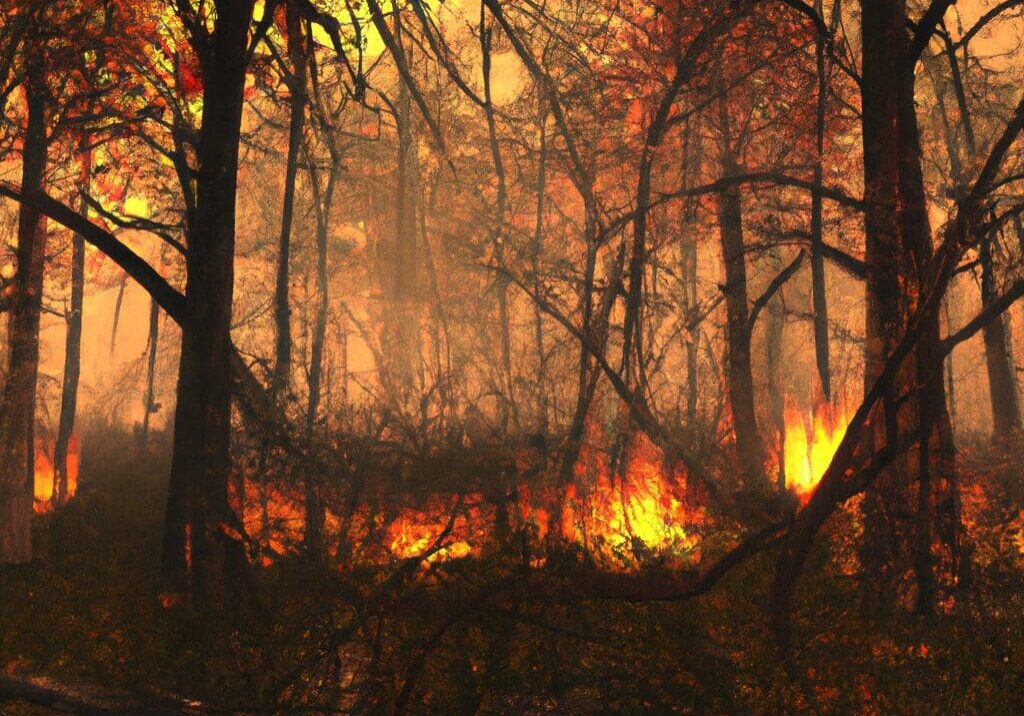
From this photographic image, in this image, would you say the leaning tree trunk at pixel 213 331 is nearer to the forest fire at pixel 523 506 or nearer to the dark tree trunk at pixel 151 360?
the forest fire at pixel 523 506

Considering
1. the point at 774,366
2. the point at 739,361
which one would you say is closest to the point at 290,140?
the point at 739,361

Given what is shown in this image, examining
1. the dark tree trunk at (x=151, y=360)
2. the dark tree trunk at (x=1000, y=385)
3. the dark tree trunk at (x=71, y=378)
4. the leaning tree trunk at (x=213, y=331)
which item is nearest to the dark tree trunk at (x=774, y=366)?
the dark tree trunk at (x=1000, y=385)

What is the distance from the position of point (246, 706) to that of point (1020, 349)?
2951cm

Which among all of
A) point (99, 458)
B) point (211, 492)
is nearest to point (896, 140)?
point (211, 492)

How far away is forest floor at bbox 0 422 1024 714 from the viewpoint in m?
6.13

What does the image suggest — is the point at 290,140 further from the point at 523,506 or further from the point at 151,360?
the point at 151,360

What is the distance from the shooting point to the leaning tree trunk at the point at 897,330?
7461mm

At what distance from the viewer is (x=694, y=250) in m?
24.6

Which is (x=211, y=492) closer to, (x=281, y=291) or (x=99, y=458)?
(x=281, y=291)

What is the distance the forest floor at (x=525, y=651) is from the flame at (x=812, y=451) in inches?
97.4

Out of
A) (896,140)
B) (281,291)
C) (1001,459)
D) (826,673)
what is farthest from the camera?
(1001,459)

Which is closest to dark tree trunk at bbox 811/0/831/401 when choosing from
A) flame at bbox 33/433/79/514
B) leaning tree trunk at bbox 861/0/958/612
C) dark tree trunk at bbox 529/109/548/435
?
leaning tree trunk at bbox 861/0/958/612

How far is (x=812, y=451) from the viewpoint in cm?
1134

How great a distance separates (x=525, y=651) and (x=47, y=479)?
9854 millimetres
